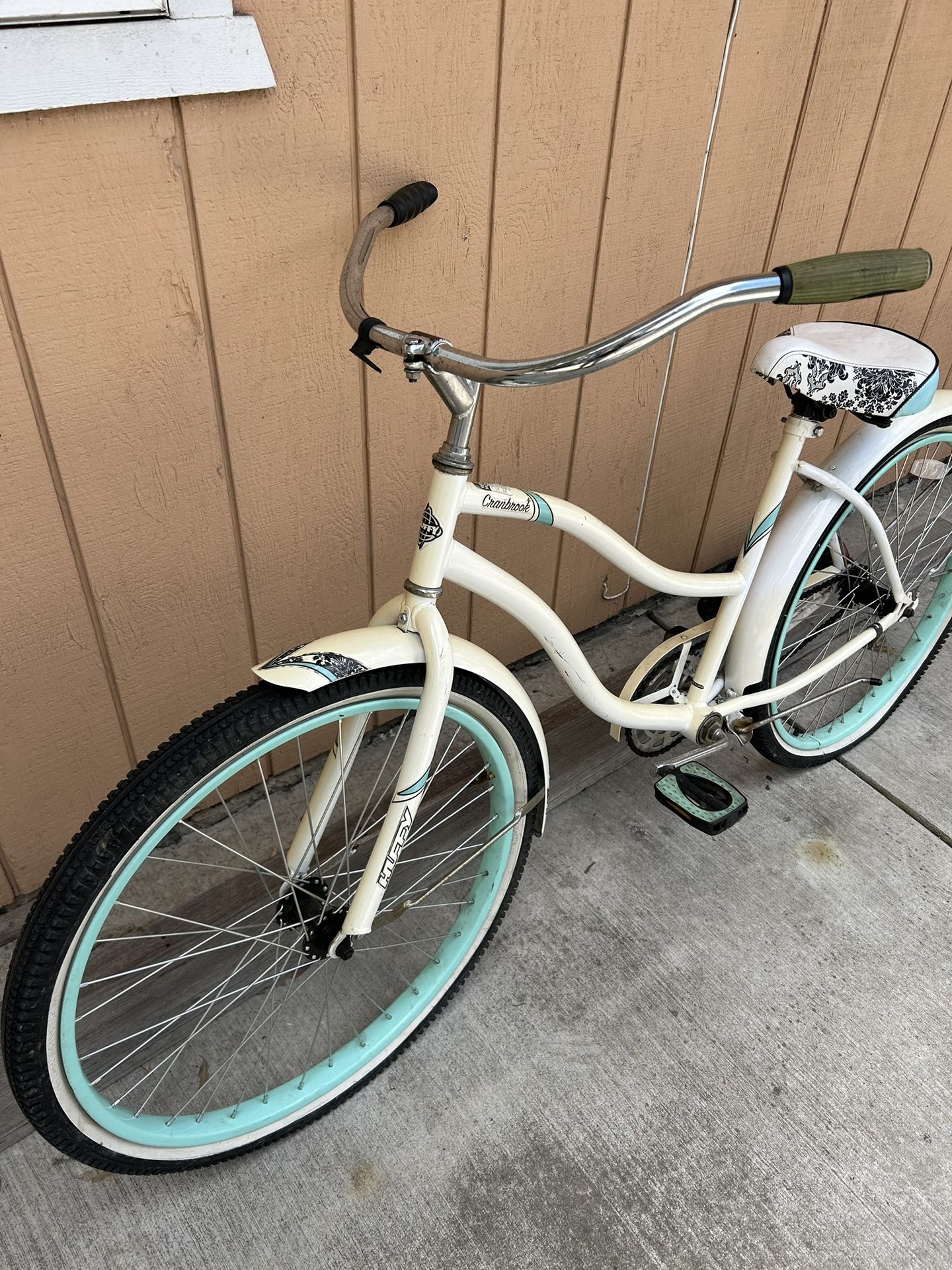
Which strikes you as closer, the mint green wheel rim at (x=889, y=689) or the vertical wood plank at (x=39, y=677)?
the vertical wood plank at (x=39, y=677)

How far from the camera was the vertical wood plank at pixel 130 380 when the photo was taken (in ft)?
3.33

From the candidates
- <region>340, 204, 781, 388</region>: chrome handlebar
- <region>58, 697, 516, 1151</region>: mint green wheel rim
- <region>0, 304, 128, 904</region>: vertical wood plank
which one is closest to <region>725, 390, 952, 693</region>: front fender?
<region>58, 697, 516, 1151</region>: mint green wheel rim

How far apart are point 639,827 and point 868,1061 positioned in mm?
546

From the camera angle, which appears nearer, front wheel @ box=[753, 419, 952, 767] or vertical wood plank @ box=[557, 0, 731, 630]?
vertical wood plank @ box=[557, 0, 731, 630]

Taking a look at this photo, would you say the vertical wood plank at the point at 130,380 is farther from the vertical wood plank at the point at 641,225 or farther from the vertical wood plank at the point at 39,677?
the vertical wood plank at the point at 641,225

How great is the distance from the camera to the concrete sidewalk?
1226 mm

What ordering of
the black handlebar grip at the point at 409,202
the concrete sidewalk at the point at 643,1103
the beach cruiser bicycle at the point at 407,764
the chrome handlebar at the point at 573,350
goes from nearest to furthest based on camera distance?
1. the chrome handlebar at the point at 573,350
2. the beach cruiser bicycle at the point at 407,764
3. the black handlebar grip at the point at 409,202
4. the concrete sidewalk at the point at 643,1103

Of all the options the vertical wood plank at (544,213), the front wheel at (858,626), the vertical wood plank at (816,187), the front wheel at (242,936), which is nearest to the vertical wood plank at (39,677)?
the front wheel at (242,936)

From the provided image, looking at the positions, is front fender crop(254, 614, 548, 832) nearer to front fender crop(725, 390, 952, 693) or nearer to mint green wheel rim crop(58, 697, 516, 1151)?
mint green wheel rim crop(58, 697, 516, 1151)

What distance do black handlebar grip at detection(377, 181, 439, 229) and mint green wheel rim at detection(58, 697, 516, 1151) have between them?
59 cm

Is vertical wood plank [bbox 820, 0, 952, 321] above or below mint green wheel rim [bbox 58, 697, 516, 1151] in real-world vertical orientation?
above

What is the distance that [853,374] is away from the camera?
1312 mm

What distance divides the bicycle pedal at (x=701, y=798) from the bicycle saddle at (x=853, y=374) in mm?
680

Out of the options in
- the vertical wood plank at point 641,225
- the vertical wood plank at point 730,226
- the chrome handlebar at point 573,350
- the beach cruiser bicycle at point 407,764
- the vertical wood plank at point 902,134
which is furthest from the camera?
the vertical wood plank at point 902,134
